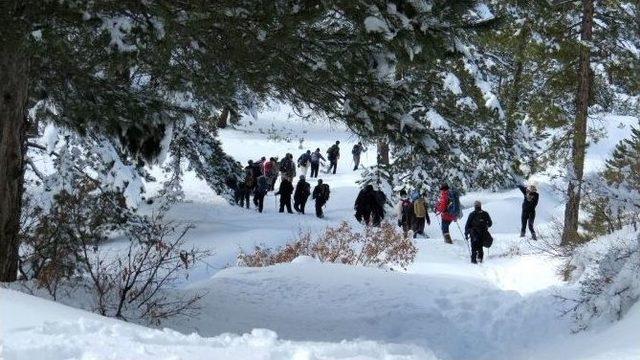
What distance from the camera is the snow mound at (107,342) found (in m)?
4.37

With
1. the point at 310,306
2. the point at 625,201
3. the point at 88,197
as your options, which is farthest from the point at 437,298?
the point at 88,197

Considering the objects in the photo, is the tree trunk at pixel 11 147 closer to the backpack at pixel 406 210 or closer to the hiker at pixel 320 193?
the backpack at pixel 406 210

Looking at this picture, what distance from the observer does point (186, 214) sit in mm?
22047

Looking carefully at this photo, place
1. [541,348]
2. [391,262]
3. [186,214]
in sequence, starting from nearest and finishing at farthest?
[541,348]
[391,262]
[186,214]

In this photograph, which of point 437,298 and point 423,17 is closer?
point 423,17

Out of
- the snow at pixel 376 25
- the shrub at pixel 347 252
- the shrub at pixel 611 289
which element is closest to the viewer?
the snow at pixel 376 25

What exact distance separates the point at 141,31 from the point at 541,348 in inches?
217

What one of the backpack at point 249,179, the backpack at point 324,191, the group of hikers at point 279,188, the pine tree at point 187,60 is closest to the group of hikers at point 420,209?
the backpack at point 324,191

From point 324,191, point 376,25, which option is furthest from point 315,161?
point 376,25

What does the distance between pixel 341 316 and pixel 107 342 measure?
5.33 metres

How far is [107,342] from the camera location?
465 cm

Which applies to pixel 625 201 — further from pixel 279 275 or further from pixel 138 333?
pixel 138 333

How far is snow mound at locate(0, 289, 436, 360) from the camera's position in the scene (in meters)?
4.37

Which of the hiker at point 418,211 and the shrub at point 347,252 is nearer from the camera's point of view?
the shrub at point 347,252
